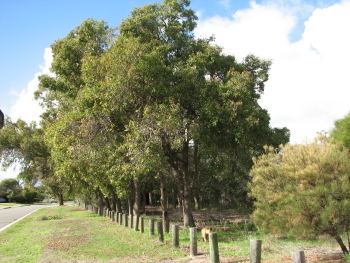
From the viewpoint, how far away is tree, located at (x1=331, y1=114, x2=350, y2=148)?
13.5 metres

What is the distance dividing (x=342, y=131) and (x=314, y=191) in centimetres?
337

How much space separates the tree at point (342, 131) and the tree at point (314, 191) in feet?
4.14

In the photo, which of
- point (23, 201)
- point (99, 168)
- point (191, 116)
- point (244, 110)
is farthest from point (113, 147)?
point (23, 201)

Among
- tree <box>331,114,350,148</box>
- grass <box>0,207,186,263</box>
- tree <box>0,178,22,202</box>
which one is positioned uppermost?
tree <box>0,178,22,202</box>

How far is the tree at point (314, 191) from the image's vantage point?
36.4 ft

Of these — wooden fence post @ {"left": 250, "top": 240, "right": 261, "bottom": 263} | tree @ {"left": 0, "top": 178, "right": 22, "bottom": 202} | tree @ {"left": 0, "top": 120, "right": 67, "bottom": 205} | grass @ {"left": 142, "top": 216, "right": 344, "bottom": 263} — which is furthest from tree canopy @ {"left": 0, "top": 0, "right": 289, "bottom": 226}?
tree @ {"left": 0, "top": 178, "right": 22, "bottom": 202}

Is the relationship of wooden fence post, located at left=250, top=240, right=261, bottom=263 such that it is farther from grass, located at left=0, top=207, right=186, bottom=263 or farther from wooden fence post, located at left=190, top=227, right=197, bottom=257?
grass, located at left=0, top=207, right=186, bottom=263

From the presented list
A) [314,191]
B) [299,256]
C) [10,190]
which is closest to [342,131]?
[314,191]

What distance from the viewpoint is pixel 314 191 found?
11141 mm

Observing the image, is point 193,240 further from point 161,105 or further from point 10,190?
point 10,190

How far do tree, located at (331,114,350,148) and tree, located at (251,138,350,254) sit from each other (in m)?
1.26

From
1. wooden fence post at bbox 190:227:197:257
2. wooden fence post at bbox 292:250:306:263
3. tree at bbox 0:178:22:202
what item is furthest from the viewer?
tree at bbox 0:178:22:202

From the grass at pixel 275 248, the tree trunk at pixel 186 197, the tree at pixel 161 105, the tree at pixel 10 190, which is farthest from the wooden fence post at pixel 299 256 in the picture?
the tree at pixel 10 190

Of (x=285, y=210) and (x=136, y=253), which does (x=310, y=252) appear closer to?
(x=285, y=210)
